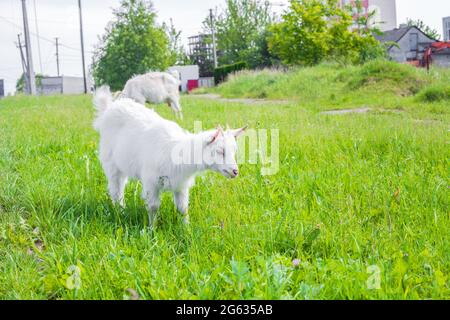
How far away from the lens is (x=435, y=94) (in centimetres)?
927

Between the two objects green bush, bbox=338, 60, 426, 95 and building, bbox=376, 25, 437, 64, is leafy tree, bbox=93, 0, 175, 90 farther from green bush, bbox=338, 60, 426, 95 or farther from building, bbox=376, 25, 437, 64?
building, bbox=376, 25, 437, 64

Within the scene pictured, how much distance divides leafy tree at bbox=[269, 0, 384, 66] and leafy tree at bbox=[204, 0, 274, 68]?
138 cm

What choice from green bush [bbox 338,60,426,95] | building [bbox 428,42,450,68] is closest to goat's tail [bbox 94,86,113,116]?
green bush [bbox 338,60,426,95]

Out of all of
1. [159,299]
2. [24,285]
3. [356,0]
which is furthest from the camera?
[356,0]

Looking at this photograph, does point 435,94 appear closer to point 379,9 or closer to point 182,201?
point 182,201

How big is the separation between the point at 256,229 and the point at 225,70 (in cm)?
2161

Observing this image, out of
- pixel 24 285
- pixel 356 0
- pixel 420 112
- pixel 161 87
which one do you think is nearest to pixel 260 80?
pixel 356 0

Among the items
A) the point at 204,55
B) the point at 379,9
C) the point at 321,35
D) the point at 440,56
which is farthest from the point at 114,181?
the point at 379,9

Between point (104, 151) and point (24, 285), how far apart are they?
1.79 meters

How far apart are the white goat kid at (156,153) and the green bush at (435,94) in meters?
7.02

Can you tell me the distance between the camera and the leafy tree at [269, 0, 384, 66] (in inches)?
750

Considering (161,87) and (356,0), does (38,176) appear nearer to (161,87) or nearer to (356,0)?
(161,87)

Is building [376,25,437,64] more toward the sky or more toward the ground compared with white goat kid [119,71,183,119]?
more toward the sky

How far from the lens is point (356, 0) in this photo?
2061 centimetres
